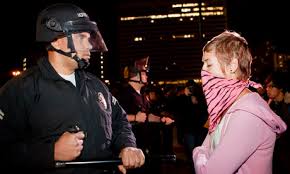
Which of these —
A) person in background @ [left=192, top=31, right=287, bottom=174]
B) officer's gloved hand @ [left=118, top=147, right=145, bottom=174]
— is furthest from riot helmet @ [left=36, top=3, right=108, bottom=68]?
person in background @ [left=192, top=31, right=287, bottom=174]

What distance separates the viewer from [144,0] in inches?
1464

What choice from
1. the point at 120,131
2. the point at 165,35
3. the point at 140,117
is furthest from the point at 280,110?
the point at 165,35

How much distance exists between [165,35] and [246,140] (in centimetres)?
4171

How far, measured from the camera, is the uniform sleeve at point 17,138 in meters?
2.89

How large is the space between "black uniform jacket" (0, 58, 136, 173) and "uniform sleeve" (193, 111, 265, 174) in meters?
1.00

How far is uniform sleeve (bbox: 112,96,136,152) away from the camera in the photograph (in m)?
3.53

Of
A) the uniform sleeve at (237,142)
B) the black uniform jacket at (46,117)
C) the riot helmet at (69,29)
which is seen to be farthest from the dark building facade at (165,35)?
the uniform sleeve at (237,142)

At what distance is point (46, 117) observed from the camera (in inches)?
123

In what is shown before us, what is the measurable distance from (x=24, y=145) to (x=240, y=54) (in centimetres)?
179

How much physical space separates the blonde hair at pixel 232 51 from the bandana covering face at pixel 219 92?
0.10m

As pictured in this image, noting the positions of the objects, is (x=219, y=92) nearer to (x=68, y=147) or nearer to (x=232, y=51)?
(x=232, y=51)

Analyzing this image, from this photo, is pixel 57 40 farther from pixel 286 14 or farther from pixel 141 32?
pixel 141 32

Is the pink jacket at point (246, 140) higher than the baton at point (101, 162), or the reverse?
the pink jacket at point (246, 140)

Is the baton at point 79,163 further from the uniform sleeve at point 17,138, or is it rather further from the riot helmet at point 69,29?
the riot helmet at point 69,29
